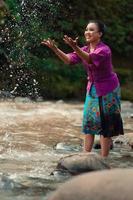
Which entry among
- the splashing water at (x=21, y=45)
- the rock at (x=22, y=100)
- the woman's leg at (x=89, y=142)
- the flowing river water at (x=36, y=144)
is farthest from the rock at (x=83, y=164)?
the splashing water at (x=21, y=45)

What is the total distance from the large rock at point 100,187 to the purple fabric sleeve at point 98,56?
2746 mm

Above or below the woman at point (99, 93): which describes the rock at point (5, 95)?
below

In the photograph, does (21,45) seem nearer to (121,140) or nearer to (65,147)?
(121,140)

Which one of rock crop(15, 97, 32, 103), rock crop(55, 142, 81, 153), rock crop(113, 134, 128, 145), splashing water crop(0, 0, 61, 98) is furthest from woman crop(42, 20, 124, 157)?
splashing water crop(0, 0, 61, 98)

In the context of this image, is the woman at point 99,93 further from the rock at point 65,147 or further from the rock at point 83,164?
the rock at point 83,164

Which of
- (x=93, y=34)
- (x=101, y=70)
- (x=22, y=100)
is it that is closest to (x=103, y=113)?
(x=101, y=70)

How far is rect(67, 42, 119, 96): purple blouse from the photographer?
5.70 meters

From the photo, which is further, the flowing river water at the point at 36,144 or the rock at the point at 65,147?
the rock at the point at 65,147

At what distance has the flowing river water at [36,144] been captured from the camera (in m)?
4.65

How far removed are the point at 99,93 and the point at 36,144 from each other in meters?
1.16

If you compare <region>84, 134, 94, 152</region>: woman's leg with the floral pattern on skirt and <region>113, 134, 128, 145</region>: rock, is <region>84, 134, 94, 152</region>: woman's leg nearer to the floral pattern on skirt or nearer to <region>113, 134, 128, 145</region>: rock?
the floral pattern on skirt

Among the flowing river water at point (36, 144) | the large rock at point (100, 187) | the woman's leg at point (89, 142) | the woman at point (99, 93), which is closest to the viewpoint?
the large rock at point (100, 187)

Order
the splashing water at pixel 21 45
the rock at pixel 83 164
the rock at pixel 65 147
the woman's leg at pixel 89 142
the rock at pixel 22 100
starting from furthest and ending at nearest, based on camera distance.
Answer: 1. the splashing water at pixel 21 45
2. the rock at pixel 22 100
3. the rock at pixel 65 147
4. the woman's leg at pixel 89 142
5. the rock at pixel 83 164

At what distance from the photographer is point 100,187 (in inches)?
113
